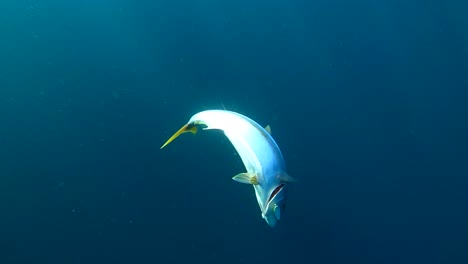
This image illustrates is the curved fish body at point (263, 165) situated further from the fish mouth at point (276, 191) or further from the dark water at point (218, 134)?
the dark water at point (218, 134)

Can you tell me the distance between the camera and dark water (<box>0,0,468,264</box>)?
23.5ft

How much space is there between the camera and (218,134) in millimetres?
6914

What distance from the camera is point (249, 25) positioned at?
8414 millimetres

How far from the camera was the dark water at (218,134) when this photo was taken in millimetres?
7172

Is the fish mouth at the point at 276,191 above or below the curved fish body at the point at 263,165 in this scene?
below

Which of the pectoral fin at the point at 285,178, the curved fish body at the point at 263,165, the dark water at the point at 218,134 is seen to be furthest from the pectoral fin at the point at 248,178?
the dark water at the point at 218,134

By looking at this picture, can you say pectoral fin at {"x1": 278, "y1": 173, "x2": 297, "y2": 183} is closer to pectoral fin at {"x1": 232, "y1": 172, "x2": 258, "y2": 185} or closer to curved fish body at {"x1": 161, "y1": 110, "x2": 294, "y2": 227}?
curved fish body at {"x1": 161, "y1": 110, "x2": 294, "y2": 227}

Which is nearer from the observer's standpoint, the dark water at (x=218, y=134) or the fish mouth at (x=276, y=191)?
the fish mouth at (x=276, y=191)

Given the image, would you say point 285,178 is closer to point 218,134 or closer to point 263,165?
point 263,165

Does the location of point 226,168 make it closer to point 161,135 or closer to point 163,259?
point 161,135

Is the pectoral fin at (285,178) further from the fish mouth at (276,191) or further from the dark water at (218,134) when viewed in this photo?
the dark water at (218,134)

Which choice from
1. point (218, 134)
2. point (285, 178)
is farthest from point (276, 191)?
point (218, 134)

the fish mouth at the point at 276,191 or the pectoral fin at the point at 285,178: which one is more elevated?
the pectoral fin at the point at 285,178

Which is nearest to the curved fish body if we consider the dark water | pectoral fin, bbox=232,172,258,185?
pectoral fin, bbox=232,172,258,185
